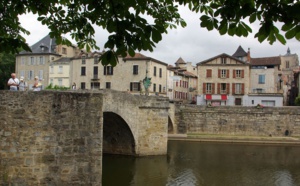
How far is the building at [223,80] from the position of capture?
5362 centimetres

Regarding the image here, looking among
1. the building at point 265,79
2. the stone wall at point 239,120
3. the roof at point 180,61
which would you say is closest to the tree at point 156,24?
the stone wall at point 239,120

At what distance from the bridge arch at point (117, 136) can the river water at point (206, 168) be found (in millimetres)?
657

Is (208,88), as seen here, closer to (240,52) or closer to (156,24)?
(240,52)

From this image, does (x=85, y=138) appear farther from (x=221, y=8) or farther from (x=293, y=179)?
(x=293, y=179)

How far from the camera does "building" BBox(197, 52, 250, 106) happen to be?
5362 centimetres

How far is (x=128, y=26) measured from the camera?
15.2ft

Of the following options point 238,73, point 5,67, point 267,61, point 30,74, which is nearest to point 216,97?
point 238,73

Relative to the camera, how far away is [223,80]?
54188mm

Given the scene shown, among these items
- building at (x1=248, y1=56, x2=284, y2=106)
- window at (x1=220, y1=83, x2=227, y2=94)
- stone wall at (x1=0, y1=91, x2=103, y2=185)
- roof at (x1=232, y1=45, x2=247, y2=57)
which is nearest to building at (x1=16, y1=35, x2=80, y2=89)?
window at (x1=220, y1=83, x2=227, y2=94)

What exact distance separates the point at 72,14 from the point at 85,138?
580 cm

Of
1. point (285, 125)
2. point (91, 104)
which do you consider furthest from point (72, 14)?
point (285, 125)

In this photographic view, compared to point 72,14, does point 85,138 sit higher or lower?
lower

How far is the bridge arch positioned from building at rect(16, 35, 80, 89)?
36.3 m

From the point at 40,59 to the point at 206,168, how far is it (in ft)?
145
